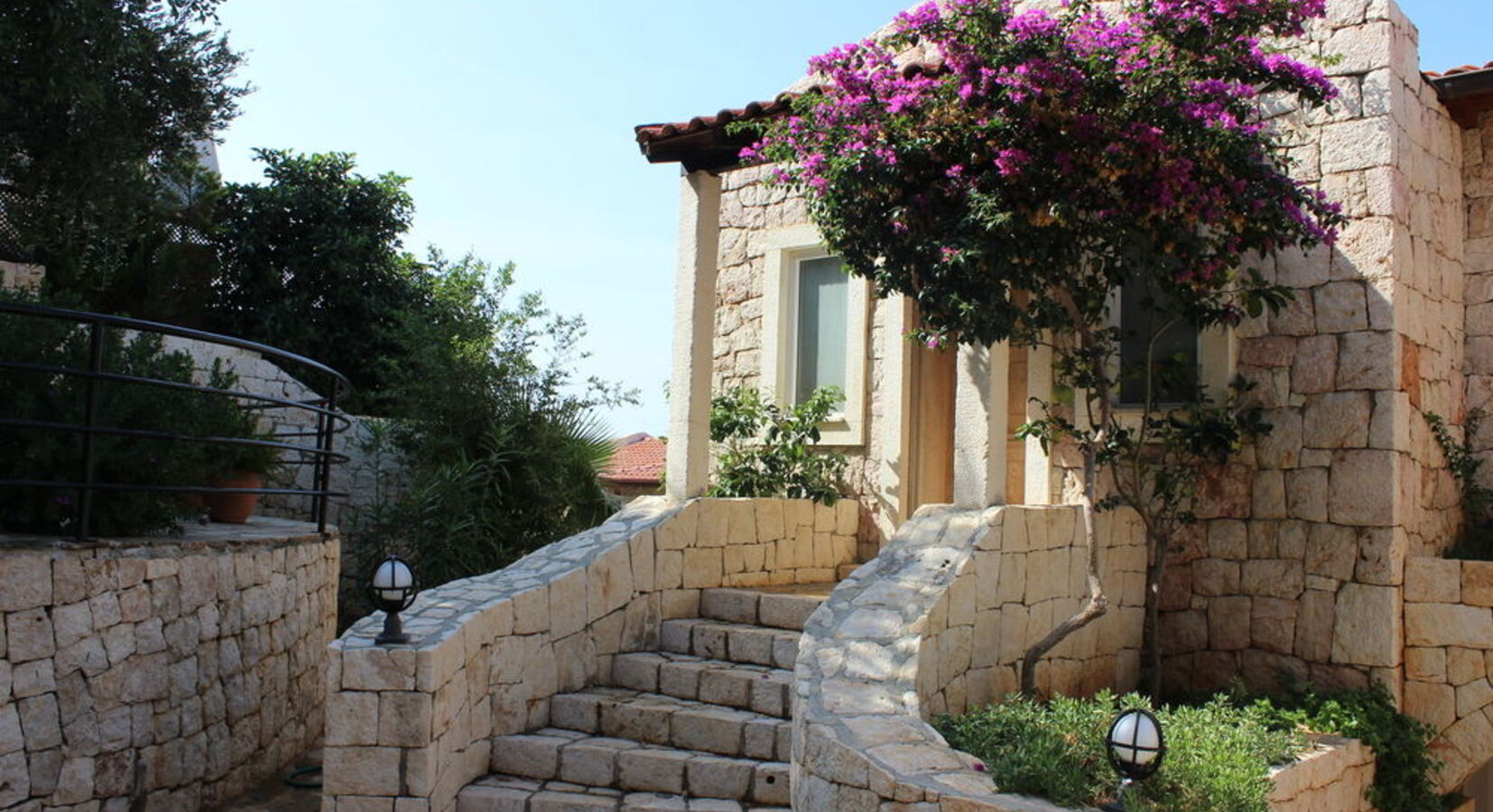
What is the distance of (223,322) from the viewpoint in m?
14.0

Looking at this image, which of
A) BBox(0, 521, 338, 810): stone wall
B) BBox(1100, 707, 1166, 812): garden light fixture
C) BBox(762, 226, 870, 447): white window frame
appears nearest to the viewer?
BBox(1100, 707, 1166, 812): garden light fixture

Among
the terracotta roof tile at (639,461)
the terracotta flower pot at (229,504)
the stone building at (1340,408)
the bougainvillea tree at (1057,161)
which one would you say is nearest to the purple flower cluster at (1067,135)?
the bougainvillea tree at (1057,161)

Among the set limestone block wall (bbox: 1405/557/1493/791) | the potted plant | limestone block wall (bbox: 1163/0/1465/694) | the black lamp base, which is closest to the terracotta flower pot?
the potted plant

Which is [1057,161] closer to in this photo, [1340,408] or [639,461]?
[1340,408]

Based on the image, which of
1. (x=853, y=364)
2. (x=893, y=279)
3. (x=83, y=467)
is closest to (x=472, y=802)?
(x=83, y=467)

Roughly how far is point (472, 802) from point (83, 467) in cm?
244

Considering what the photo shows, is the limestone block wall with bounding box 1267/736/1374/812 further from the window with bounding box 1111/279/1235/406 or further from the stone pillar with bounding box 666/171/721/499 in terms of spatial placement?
the stone pillar with bounding box 666/171/721/499

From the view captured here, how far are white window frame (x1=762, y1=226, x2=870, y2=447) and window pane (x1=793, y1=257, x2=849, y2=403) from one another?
0.05 meters

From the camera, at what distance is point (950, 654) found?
6.36 meters

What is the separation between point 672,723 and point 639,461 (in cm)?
1211

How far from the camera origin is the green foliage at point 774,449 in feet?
29.5

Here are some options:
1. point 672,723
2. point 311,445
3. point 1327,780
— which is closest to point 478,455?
point 311,445

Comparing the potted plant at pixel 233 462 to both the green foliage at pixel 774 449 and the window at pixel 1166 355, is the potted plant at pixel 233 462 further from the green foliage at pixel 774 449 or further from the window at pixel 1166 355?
the window at pixel 1166 355

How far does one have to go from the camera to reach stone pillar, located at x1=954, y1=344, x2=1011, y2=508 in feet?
24.2
